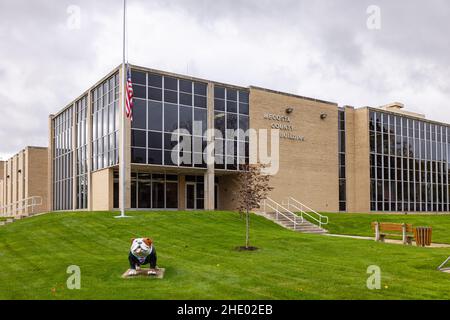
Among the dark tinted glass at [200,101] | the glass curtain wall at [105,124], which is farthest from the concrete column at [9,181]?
the dark tinted glass at [200,101]

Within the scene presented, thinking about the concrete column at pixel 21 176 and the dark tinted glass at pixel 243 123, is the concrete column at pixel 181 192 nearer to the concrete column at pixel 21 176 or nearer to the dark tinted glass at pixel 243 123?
the dark tinted glass at pixel 243 123

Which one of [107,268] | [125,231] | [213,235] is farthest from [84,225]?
Answer: [107,268]

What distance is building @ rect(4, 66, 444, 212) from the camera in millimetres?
29234

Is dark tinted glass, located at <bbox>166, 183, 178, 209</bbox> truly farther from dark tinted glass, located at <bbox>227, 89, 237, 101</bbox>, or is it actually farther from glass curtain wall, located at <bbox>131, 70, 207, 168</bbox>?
dark tinted glass, located at <bbox>227, 89, 237, 101</bbox>

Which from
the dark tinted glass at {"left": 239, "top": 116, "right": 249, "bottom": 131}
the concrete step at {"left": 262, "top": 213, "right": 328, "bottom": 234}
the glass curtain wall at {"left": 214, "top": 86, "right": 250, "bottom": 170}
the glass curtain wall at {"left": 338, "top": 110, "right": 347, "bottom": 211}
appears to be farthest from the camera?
the glass curtain wall at {"left": 338, "top": 110, "right": 347, "bottom": 211}

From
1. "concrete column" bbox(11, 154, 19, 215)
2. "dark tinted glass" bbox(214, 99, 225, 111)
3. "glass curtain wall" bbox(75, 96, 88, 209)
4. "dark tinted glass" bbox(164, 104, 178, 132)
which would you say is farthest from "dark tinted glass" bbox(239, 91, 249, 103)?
"concrete column" bbox(11, 154, 19, 215)

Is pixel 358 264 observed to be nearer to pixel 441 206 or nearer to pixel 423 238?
pixel 423 238

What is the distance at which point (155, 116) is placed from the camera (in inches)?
1141

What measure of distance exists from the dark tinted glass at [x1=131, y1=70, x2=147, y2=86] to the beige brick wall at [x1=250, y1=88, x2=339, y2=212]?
8411 millimetres

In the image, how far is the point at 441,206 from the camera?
46219mm

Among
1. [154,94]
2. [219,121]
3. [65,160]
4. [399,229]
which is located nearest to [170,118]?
[154,94]

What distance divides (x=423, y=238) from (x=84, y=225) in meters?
14.8

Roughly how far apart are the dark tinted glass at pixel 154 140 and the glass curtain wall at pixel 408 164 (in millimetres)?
20042

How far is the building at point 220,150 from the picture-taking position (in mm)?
29234
